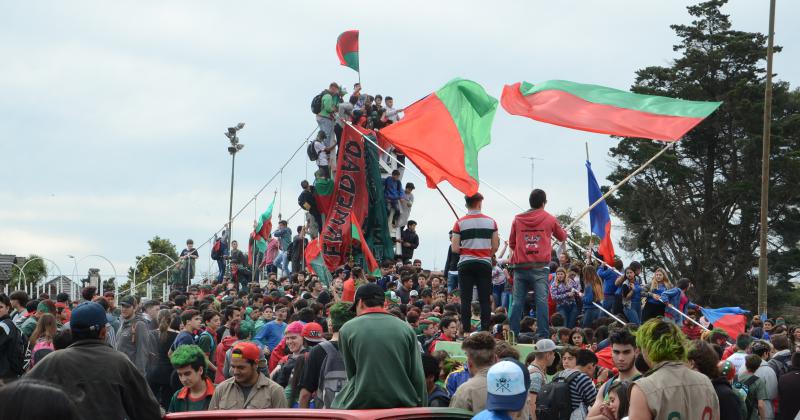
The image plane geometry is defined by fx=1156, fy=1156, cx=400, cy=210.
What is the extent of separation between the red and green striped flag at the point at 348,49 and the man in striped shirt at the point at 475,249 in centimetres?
1471

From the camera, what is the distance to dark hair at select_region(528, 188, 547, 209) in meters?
13.5

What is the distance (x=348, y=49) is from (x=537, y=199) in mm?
14862

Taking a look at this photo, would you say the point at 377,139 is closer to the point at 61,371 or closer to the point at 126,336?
the point at 126,336

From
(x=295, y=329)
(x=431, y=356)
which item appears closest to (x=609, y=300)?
(x=295, y=329)

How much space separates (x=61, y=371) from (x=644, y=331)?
3.27 metres

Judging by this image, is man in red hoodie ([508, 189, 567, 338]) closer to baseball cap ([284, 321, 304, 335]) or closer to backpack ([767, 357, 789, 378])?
backpack ([767, 357, 789, 378])

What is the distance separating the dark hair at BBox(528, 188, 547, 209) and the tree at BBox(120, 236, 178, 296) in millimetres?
20059

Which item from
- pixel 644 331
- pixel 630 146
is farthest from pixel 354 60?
pixel 644 331

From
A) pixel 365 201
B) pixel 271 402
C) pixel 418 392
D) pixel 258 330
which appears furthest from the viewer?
pixel 365 201

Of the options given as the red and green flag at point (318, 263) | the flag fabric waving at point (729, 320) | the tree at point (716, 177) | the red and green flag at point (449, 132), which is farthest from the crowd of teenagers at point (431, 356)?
the tree at point (716, 177)

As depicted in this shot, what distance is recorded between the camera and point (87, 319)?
257 inches

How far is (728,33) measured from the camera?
4353cm

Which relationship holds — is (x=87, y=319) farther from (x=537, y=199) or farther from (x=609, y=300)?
(x=609, y=300)

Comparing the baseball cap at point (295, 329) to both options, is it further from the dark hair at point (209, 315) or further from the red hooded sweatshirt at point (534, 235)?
the red hooded sweatshirt at point (534, 235)
